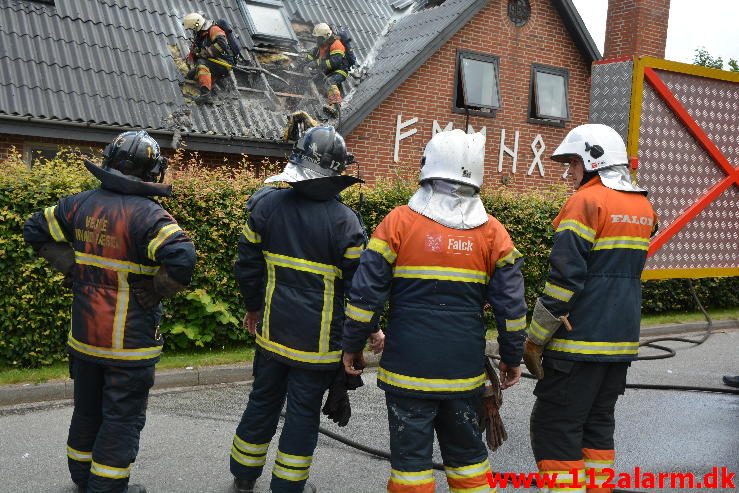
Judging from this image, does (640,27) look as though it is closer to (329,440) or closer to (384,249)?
(329,440)

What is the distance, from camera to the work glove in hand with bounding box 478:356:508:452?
3975 mm

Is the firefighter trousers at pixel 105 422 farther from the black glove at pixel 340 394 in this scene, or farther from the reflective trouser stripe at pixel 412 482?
the reflective trouser stripe at pixel 412 482

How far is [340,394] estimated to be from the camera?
4.33 meters

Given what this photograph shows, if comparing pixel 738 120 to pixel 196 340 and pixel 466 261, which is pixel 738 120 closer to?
pixel 466 261

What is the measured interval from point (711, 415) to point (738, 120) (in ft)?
8.01

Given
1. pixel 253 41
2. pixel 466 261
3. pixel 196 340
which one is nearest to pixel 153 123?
pixel 253 41

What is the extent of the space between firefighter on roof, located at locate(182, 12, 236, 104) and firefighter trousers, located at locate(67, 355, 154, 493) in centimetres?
846

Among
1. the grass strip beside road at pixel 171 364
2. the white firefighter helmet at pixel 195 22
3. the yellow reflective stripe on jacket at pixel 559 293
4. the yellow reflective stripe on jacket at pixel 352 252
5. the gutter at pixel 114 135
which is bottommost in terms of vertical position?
→ the grass strip beside road at pixel 171 364

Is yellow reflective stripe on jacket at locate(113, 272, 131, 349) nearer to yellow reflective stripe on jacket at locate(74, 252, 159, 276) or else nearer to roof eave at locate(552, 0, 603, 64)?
yellow reflective stripe on jacket at locate(74, 252, 159, 276)

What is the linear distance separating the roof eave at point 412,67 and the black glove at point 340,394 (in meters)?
8.76

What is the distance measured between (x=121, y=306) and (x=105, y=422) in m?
0.60

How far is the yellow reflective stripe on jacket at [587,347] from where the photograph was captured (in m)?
4.16

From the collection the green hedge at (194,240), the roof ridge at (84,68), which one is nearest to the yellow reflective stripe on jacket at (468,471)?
the green hedge at (194,240)

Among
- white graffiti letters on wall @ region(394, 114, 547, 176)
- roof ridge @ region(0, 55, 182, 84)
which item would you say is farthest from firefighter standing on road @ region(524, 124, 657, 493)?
white graffiti letters on wall @ region(394, 114, 547, 176)
